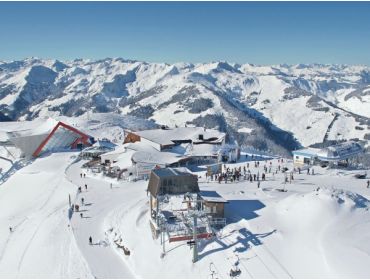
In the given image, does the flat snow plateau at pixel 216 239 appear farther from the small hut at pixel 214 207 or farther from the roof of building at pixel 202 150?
the roof of building at pixel 202 150

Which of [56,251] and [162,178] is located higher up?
[162,178]

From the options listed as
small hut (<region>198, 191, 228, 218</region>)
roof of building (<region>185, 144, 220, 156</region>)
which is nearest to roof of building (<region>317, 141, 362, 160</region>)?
roof of building (<region>185, 144, 220, 156</region>)

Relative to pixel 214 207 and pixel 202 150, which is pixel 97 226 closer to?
pixel 214 207

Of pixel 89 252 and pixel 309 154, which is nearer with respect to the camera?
pixel 89 252

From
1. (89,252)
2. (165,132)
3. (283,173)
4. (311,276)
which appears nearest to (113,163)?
(165,132)

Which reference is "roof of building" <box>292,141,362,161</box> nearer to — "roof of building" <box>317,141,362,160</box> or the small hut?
"roof of building" <box>317,141,362,160</box>

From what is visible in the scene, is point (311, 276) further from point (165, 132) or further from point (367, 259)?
point (165, 132)

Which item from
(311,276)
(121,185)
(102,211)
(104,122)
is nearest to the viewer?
(311,276)

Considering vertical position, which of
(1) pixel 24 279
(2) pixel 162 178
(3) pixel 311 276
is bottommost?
(1) pixel 24 279
